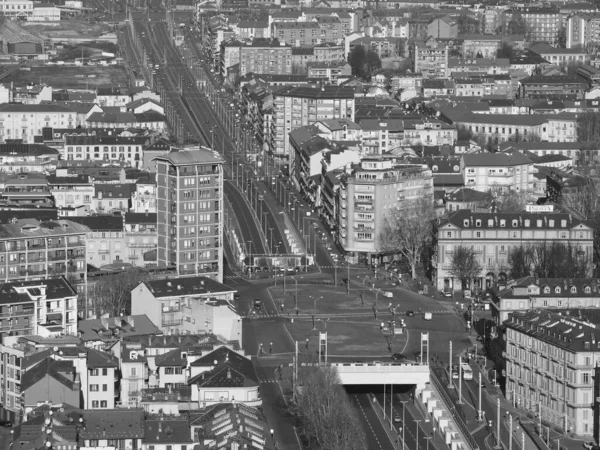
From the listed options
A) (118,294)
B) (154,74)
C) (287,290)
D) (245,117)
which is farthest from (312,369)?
(154,74)

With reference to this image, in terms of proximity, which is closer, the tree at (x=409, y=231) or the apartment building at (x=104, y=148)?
the tree at (x=409, y=231)

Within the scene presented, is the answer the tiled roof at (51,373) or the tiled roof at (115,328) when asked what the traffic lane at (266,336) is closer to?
the tiled roof at (115,328)

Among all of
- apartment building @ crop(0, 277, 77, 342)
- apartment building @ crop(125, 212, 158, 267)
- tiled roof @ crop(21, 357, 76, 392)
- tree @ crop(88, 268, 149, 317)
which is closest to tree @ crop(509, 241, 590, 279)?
apartment building @ crop(125, 212, 158, 267)

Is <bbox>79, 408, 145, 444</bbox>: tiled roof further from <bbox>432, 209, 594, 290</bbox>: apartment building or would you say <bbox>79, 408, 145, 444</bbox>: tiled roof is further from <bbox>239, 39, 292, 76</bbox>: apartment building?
<bbox>239, 39, 292, 76</bbox>: apartment building

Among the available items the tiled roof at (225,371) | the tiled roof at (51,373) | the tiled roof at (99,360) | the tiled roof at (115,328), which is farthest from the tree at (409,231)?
the tiled roof at (51,373)

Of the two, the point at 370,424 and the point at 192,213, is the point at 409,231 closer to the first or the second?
the point at 192,213

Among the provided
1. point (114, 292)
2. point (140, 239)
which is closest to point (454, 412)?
point (114, 292)
